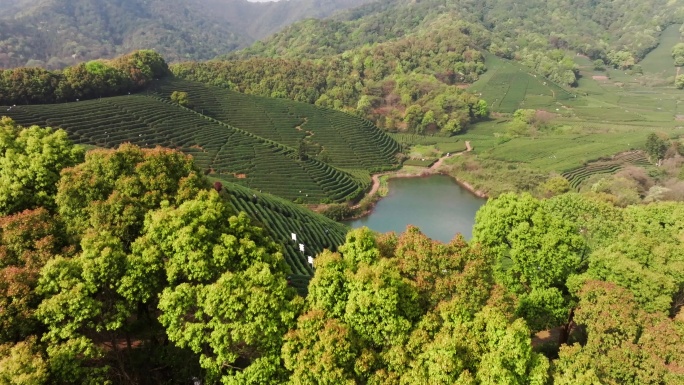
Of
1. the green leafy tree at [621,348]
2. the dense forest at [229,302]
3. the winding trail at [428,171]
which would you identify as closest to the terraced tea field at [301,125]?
the winding trail at [428,171]

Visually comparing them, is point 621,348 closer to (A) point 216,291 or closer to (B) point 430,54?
(A) point 216,291

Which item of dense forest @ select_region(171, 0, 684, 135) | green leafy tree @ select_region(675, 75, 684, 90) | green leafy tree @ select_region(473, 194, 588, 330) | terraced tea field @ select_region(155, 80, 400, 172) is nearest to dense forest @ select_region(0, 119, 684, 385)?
green leafy tree @ select_region(473, 194, 588, 330)

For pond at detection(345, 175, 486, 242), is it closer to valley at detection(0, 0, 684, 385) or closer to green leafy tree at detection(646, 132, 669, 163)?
valley at detection(0, 0, 684, 385)

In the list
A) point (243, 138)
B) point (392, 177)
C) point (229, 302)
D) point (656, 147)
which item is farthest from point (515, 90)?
point (229, 302)

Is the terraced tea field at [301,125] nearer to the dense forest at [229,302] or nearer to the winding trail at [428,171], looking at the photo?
the winding trail at [428,171]

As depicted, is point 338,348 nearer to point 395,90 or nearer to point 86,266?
point 86,266

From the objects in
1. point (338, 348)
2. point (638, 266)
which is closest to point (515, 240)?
point (638, 266)
